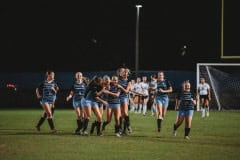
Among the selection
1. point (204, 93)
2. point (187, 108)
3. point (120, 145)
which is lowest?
point (120, 145)

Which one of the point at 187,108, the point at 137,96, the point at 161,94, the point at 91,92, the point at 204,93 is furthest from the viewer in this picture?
the point at 137,96

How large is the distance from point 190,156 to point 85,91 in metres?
6.44

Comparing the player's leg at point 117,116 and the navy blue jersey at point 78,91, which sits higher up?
the navy blue jersey at point 78,91

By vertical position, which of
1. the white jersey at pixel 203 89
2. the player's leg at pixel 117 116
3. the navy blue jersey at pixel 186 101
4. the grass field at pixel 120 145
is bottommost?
the grass field at pixel 120 145

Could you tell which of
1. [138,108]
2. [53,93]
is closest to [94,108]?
[53,93]

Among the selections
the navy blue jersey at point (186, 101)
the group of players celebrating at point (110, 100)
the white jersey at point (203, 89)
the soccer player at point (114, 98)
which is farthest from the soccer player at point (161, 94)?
the white jersey at point (203, 89)

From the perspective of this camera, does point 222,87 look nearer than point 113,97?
No

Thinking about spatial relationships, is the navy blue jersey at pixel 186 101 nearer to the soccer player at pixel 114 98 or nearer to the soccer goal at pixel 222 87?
the soccer player at pixel 114 98

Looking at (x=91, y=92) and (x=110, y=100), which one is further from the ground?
(x=91, y=92)

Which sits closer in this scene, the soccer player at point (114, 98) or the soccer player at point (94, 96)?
the soccer player at point (94, 96)

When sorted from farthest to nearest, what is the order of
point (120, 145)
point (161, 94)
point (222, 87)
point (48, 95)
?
1. point (222, 87)
2. point (161, 94)
3. point (48, 95)
4. point (120, 145)

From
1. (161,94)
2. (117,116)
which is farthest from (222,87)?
(117,116)

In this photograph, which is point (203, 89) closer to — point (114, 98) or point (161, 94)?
point (161, 94)

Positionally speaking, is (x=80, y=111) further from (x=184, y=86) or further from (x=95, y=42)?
(x=95, y=42)
